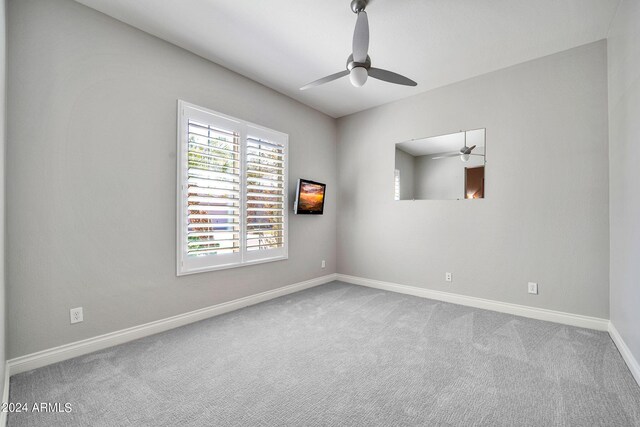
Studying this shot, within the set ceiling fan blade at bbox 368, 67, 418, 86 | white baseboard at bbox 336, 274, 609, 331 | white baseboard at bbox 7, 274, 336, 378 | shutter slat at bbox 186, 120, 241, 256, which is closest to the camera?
white baseboard at bbox 7, 274, 336, 378

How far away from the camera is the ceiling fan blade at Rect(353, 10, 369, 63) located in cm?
220

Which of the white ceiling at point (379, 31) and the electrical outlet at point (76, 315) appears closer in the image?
the electrical outlet at point (76, 315)

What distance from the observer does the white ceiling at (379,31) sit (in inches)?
97.3

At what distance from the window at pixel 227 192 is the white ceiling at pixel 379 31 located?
28.7 inches

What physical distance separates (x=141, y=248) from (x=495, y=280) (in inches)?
157

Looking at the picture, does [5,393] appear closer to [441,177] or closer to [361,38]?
[361,38]

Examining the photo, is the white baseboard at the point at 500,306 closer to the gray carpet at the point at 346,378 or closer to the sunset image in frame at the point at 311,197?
the gray carpet at the point at 346,378

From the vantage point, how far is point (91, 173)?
96.7 inches

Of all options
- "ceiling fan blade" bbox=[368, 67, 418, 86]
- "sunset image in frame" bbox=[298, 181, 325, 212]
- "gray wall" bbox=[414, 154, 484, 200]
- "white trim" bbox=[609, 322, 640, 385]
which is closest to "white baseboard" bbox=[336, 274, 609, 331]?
"white trim" bbox=[609, 322, 640, 385]

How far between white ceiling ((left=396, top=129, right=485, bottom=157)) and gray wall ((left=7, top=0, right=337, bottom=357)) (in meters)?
2.70

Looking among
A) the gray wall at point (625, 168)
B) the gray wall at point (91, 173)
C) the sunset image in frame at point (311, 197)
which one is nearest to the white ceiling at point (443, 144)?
the gray wall at point (625, 168)

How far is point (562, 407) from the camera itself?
1733mm

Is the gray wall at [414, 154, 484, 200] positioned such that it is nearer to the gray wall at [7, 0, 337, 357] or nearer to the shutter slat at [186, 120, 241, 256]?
the shutter slat at [186, 120, 241, 256]

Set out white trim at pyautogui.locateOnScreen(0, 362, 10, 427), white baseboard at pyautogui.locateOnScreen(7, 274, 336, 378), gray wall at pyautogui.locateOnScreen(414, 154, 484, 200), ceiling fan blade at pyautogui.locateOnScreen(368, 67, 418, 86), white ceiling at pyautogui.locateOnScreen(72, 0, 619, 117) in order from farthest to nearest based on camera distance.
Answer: gray wall at pyautogui.locateOnScreen(414, 154, 484, 200) → ceiling fan blade at pyautogui.locateOnScreen(368, 67, 418, 86) → white ceiling at pyautogui.locateOnScreen(72, 0, 619, 117) → white baseboard at pyautogui.locateOnScreen(7, 274, 336, 378) → white trim at pyautogui.locateOnScreen(0, 362, 10, 427)
